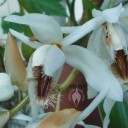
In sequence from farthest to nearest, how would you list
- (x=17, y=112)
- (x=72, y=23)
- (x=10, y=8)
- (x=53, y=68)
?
(x=10, y=8)
(x=72, y=23)
(x=17, y=112)
(x=53, y=68)

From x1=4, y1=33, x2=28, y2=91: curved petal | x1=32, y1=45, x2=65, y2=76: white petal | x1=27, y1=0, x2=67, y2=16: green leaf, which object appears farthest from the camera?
x1=27, y1=0, x2=67, y2=16: green leaf

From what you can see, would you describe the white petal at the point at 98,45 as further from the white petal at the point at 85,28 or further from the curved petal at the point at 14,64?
the curved petal at the point at 14,64

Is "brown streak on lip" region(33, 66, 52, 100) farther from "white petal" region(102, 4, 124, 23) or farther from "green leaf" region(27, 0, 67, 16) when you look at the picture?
"green leaf" region(27, 0, 67, 16)

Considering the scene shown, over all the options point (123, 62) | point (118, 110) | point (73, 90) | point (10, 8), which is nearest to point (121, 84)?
point (123, 62)

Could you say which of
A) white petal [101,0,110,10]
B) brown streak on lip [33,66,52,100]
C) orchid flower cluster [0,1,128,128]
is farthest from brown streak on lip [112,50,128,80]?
white petal [101,0,110,10]

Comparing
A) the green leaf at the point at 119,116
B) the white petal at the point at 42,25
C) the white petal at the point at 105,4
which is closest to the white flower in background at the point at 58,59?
the white petal at the point at 42,25

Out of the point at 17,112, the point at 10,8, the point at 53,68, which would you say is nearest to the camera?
the point at 53,68

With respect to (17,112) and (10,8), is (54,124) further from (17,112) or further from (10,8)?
(10,8)

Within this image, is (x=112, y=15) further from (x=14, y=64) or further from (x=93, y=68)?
(x=14, y=64)
